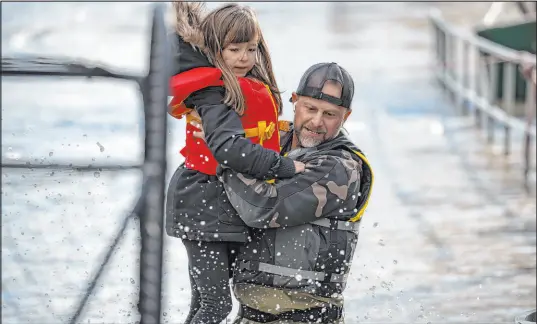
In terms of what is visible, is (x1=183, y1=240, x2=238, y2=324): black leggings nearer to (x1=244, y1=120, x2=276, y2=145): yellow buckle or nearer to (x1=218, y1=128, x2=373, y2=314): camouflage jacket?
(x1=218, y1=128, x2=373, y2=314): camouflage jacket

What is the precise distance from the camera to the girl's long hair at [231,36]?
4312 mm

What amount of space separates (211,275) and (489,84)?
10.1m

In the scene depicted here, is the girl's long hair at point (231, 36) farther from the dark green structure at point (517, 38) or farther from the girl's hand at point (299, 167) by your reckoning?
the dark green structure at point (517, 38)

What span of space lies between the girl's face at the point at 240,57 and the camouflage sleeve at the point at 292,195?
0.37m

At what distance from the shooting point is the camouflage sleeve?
14.0ft

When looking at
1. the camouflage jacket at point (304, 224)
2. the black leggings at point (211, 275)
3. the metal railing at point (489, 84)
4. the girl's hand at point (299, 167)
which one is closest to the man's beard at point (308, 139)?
the camouflage jacket at point (304, 224)

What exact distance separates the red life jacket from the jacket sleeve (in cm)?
5

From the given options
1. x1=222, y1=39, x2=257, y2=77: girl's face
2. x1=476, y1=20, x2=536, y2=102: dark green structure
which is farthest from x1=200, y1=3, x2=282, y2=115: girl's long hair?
x1=476, y1=20, x2=536, y2=102: dark green structure

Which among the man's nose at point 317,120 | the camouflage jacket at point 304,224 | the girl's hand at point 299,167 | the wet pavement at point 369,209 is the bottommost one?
the wet pavement at point 369,209

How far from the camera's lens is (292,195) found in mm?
4281

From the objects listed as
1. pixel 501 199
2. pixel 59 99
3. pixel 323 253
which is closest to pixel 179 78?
pixel 323 253

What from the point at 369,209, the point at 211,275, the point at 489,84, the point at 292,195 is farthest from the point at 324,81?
the point at 489,84

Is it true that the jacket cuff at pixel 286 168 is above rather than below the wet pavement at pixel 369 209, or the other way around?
above

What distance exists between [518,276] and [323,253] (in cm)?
441
